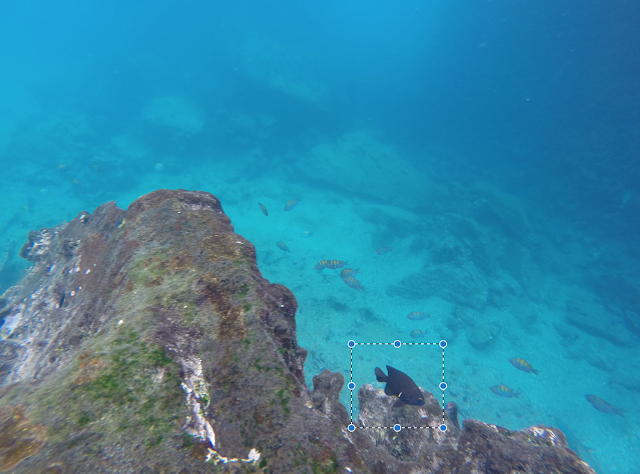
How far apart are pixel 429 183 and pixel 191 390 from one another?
29483mm

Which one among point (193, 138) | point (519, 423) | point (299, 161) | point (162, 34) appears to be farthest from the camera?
point (162, 34)

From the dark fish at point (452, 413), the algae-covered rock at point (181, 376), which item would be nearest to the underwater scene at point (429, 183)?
the dark fish at point (452, 413)

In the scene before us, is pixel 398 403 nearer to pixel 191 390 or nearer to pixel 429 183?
pixel 191 390

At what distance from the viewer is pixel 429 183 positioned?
28.1 meters

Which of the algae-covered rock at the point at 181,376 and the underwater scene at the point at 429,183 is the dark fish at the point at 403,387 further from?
the underwater scene at the point at 429,183

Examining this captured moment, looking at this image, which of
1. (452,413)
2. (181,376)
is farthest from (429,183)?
(181,376)

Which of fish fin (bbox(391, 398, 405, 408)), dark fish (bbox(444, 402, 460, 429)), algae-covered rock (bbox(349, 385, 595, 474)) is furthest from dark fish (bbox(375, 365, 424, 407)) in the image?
dark fish (bbox(444, 402, 460, 429))

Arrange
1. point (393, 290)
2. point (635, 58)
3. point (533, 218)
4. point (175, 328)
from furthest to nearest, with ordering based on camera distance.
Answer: point (533, 218)
point (635, 58)
point (393, 290)
point (175, 328)

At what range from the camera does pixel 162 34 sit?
55406 millimetres

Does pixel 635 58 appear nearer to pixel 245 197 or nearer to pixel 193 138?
pixel 245 197

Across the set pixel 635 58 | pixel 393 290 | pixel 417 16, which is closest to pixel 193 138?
pixel 393 290

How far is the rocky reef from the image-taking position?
1.64m

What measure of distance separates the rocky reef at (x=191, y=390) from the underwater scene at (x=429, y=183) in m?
5.67

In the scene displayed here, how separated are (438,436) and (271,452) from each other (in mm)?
2972
